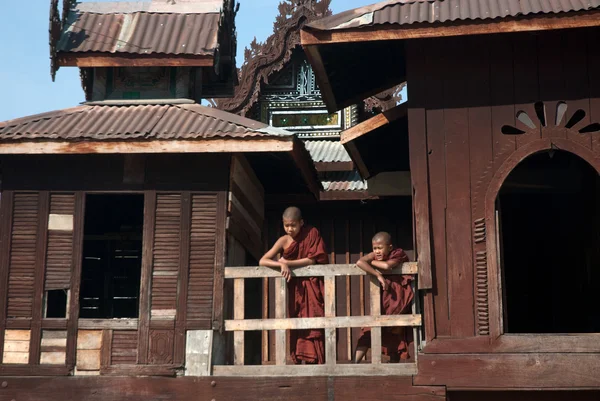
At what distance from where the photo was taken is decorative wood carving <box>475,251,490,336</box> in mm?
9766

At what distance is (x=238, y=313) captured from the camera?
1024 cm

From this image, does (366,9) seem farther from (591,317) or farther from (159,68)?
(591,317)

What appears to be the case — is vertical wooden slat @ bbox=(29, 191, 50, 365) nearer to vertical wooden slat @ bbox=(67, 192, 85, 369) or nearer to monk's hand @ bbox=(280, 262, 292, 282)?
vertical wooden slat @ bbox=(67, 192, 85, 369)

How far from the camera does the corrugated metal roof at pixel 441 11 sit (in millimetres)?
9882

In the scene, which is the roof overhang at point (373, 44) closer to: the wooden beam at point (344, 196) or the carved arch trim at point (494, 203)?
the carved arch trim at point (494, 203)

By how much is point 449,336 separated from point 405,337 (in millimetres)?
831

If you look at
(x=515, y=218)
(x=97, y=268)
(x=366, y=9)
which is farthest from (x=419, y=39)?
(x=97, y=268)

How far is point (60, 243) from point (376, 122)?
12.1ft

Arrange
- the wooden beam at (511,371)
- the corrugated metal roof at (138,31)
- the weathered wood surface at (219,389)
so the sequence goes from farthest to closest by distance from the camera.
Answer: the corrugated metal roof at (138,31) → the weathered wood surface at (219,389) → the wooden beam at (511,371)

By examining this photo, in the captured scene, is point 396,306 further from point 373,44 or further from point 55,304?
point 55,304

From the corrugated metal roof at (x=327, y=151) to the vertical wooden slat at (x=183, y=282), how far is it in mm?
3768

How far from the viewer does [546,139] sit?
10.1m

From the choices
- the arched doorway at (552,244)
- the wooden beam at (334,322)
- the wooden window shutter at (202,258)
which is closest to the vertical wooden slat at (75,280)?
the wooden window shutter at (202,258)

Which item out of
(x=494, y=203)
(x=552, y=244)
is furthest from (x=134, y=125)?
(x=552, y=244)
